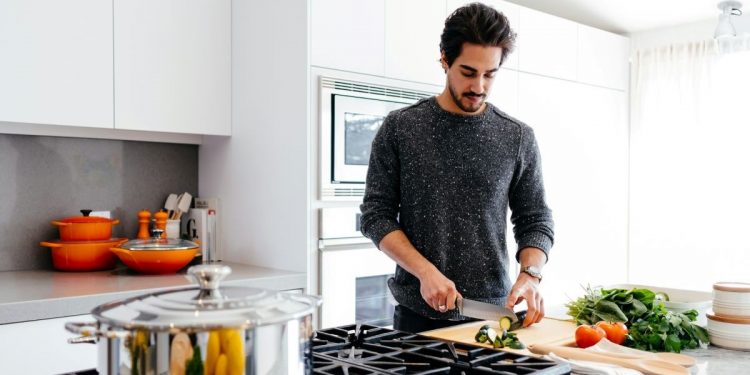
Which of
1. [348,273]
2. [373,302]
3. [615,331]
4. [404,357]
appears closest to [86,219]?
[348,273]

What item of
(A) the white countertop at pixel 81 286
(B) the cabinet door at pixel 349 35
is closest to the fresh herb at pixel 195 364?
(A) the white countertop at pixel 81 286

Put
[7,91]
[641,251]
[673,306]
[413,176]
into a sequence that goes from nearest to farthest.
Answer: [673,306] → [413,176] → [7,91] → [641,251]

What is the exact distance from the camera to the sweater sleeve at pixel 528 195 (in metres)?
1.77

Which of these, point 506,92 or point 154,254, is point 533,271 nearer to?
point 154,254

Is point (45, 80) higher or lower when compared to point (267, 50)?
lower

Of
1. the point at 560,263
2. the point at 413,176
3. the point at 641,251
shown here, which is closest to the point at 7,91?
the point at 413,176

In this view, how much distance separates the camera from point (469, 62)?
1.68 m

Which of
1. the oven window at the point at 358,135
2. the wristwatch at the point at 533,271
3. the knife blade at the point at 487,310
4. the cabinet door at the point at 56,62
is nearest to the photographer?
the knife blade at the point at 487,310

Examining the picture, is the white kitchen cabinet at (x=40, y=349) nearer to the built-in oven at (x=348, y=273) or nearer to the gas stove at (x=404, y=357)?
the built-in oven at (x=348, y=273)

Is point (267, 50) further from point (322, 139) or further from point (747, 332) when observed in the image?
point (747, 332)

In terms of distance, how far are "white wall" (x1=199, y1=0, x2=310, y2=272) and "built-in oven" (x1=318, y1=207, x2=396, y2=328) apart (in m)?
0.10

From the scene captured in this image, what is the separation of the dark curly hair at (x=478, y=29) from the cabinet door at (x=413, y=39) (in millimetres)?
1070

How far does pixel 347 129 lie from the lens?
2.61m

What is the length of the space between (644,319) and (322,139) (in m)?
1.36
